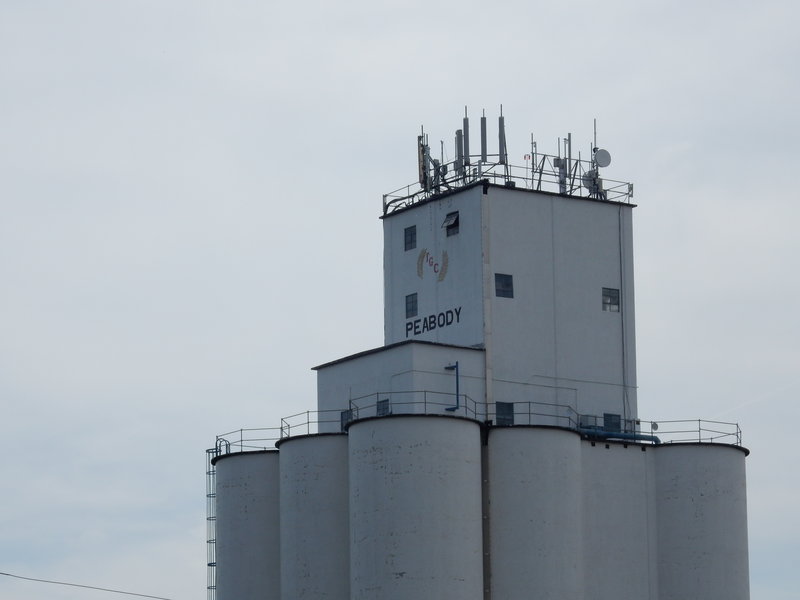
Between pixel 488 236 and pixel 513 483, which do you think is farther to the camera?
pixel 488 236

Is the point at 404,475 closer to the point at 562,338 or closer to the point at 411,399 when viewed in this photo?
the point at 411,399

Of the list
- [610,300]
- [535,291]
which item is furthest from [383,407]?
[610,300]

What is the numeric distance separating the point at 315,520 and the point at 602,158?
2077 cm

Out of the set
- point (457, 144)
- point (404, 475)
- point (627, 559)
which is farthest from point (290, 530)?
point (457, 144)

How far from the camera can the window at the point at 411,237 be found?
3278 inches

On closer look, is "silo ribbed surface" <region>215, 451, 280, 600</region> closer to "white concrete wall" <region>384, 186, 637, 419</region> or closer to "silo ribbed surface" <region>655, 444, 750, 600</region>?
"white concrete wall" <region>384, 186, 637, 419</region>

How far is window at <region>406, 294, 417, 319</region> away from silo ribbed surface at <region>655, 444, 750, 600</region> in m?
11.9

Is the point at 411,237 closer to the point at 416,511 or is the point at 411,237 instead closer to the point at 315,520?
the point at 315,520

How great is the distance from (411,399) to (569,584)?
31.3 ft

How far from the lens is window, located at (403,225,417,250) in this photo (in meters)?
83.2

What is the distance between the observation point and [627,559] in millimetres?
77438

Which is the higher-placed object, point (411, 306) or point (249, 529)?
point (411, 306)

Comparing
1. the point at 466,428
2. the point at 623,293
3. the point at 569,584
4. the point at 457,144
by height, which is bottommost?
the point at 569,584

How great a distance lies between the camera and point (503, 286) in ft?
261
